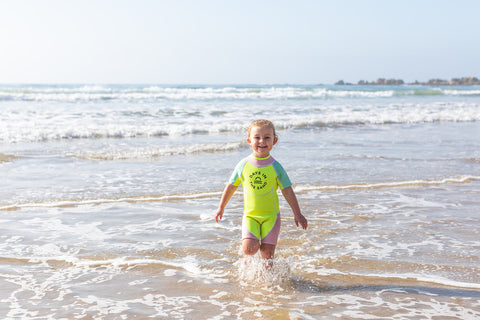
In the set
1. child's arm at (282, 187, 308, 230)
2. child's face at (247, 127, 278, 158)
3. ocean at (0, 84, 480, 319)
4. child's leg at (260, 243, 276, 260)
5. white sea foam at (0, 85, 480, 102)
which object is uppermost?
white sea foam at (0, 85, 480, 102)

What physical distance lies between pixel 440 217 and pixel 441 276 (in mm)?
1985

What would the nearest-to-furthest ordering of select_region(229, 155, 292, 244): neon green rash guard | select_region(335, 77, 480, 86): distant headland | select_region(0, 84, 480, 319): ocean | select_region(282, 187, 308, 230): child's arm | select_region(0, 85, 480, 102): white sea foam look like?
select_region(0, 84, 480, 319): ocean < select_region(282, 187, 308, 230): child's arm < select_region(229, 155, 292, 244): neon green rash guard < select_region(0, 85, 480, 102): white sea foam < select_region(335, 77, 480, 86): distant headland

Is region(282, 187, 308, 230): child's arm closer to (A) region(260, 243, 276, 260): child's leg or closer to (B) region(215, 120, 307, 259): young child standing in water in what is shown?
(B) region(215, 120, 307, 259): young child standing in water

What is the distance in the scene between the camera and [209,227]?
561cm

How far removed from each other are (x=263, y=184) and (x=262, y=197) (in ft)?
0.36

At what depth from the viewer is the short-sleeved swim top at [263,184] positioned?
4.09 meters

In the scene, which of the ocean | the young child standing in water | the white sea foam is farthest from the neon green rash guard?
the white sea foam

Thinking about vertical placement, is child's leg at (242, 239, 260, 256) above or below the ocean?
above

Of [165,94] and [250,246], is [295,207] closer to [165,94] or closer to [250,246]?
[250,246]

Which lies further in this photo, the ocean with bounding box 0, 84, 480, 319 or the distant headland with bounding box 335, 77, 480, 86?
the distant headland with bounding box 335, 77, 480, 86

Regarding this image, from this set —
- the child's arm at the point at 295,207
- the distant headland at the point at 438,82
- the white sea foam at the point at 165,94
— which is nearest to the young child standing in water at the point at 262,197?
the child's arm at the point at 295,207

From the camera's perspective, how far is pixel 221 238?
5.21 m

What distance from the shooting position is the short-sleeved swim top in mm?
4090

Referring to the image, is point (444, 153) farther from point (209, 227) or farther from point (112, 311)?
point (112, 311)
